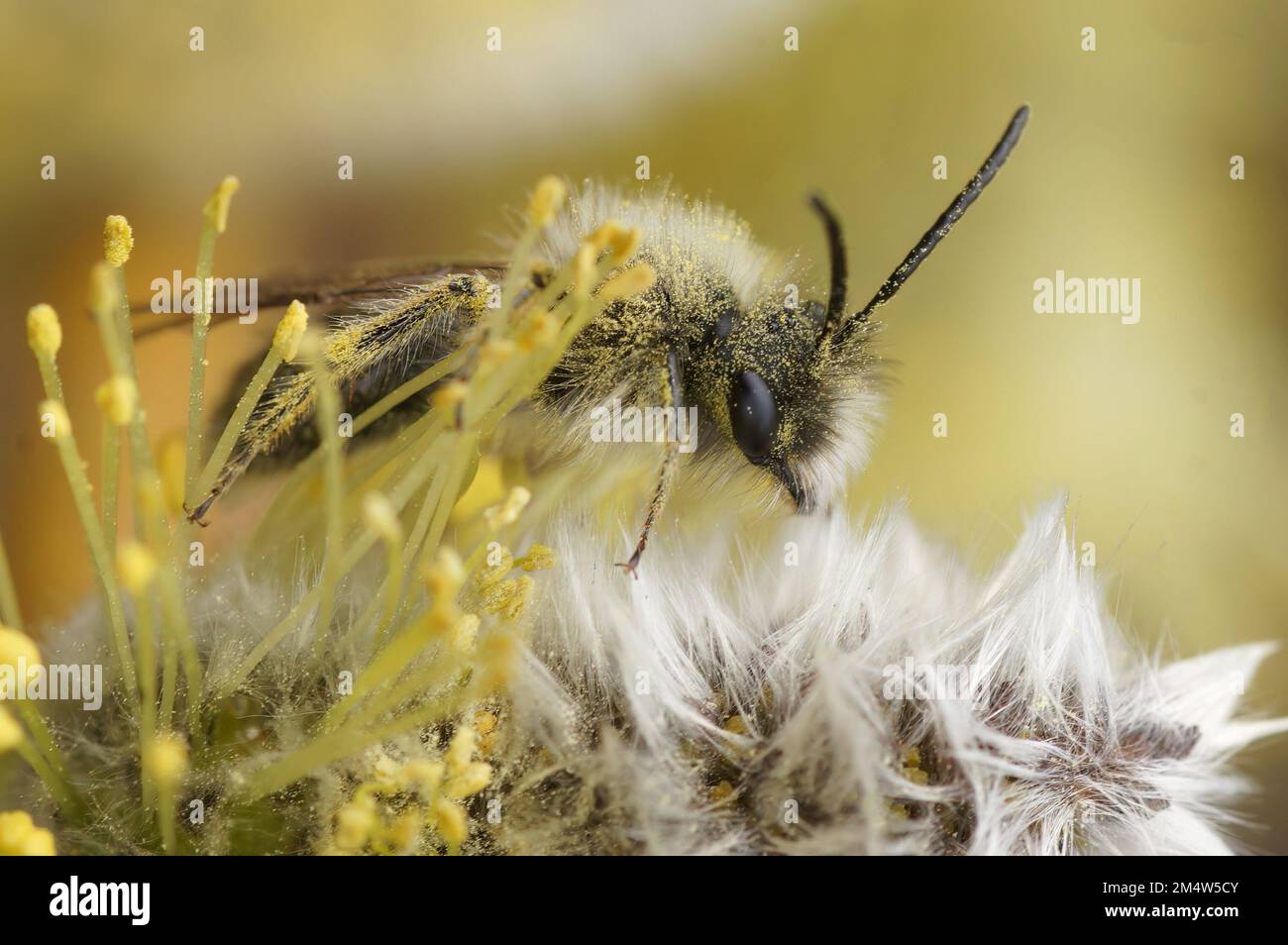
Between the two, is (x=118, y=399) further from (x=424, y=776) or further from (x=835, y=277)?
(x=835, y=277)

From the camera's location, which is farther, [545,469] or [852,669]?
[545,469]

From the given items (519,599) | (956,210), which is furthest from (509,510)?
(956,210)

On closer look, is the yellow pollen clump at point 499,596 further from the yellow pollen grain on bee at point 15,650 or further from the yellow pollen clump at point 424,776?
the yellow pollen grain on bee at point 15,650

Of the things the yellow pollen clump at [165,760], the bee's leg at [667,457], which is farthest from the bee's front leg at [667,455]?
the yellow pollen clump at [165,760]

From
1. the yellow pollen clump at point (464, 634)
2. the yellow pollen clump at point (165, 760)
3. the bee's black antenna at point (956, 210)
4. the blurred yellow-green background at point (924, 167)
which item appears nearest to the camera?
the yellow pollen clump at point (165, 760)

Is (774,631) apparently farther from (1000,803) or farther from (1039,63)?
(1039,63)

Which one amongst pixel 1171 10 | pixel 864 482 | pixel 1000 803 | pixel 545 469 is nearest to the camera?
pixel 1000 803
